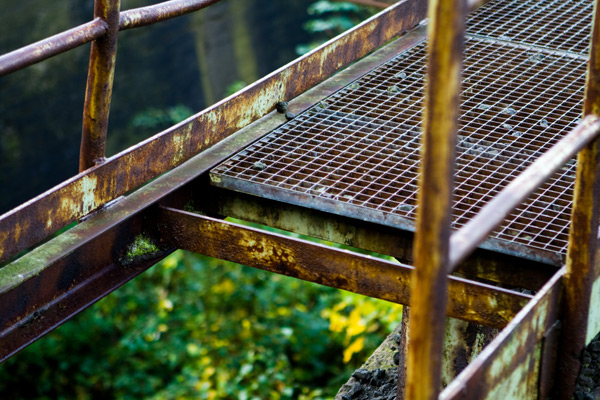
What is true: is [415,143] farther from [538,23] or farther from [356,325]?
[356,325]

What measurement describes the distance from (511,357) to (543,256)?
1.48 ft

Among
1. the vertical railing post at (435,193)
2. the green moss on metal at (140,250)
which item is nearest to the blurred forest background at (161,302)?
the green moss on metal at (140,250)

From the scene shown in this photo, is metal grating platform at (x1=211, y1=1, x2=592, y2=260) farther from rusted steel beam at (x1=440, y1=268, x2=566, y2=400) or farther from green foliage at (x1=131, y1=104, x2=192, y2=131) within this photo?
green foliage at (x1=131, y1=104, x2=192, y2=131)

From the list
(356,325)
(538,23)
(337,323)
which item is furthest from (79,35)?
(337,323)

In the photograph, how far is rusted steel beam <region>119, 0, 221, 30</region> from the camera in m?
2.10

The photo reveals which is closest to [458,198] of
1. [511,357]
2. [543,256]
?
[543,256]

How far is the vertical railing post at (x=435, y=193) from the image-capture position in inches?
38.7

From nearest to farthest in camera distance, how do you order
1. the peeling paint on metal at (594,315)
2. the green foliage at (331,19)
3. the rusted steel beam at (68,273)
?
the peeling paint on metal at (594,315), the rusted steel beam at (68,273), the green foliage at (331,19)

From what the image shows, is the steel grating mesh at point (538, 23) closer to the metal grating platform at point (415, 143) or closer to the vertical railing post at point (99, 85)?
the metal grating platform at point (415, 143)

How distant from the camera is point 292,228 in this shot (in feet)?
7.26

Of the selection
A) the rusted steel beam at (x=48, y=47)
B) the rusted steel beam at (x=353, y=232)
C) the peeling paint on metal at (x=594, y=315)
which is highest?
the rusted steel beam at (x=48, y=47)

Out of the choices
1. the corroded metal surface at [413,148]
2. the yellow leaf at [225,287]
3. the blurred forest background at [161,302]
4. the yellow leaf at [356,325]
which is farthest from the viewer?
the yellow leaf at [225,287]

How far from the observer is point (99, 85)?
2.05 m

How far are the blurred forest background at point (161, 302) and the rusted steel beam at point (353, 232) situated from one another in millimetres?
2173
